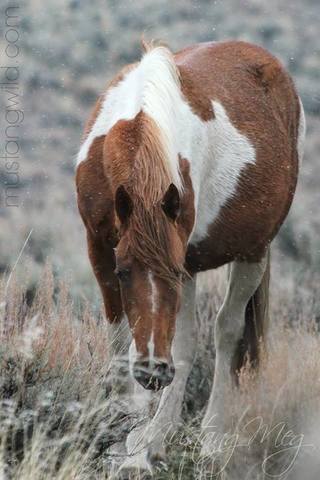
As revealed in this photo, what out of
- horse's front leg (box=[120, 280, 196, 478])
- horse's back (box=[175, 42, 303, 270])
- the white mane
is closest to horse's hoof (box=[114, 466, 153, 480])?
horse's front leg (box=[120, 280, 196, 478])

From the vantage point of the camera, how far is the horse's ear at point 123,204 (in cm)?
437

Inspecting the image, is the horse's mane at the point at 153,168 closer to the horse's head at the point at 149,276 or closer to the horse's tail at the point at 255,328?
the horse's head at the point at 149,276

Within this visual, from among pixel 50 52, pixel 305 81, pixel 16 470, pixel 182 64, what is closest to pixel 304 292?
pixel 182 64

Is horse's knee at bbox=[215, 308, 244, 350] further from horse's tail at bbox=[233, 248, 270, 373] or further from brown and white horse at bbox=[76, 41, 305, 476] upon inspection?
horse's tail at bbox=[233, 248, 270, 373]

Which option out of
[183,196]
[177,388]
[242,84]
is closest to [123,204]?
[183,196]

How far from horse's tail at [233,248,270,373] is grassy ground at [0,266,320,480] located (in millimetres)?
106

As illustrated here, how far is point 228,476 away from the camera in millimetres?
5496

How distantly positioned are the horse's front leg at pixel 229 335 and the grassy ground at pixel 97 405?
0.07 metres

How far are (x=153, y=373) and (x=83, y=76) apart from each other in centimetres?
1726

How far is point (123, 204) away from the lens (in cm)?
441

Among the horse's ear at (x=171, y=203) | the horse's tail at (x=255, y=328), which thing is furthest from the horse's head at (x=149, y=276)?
the horse's tail at (x=255, y=328)

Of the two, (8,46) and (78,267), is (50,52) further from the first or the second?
(78,267)

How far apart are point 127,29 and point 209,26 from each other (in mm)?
1902

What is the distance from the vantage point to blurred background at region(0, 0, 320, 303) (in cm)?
1344
